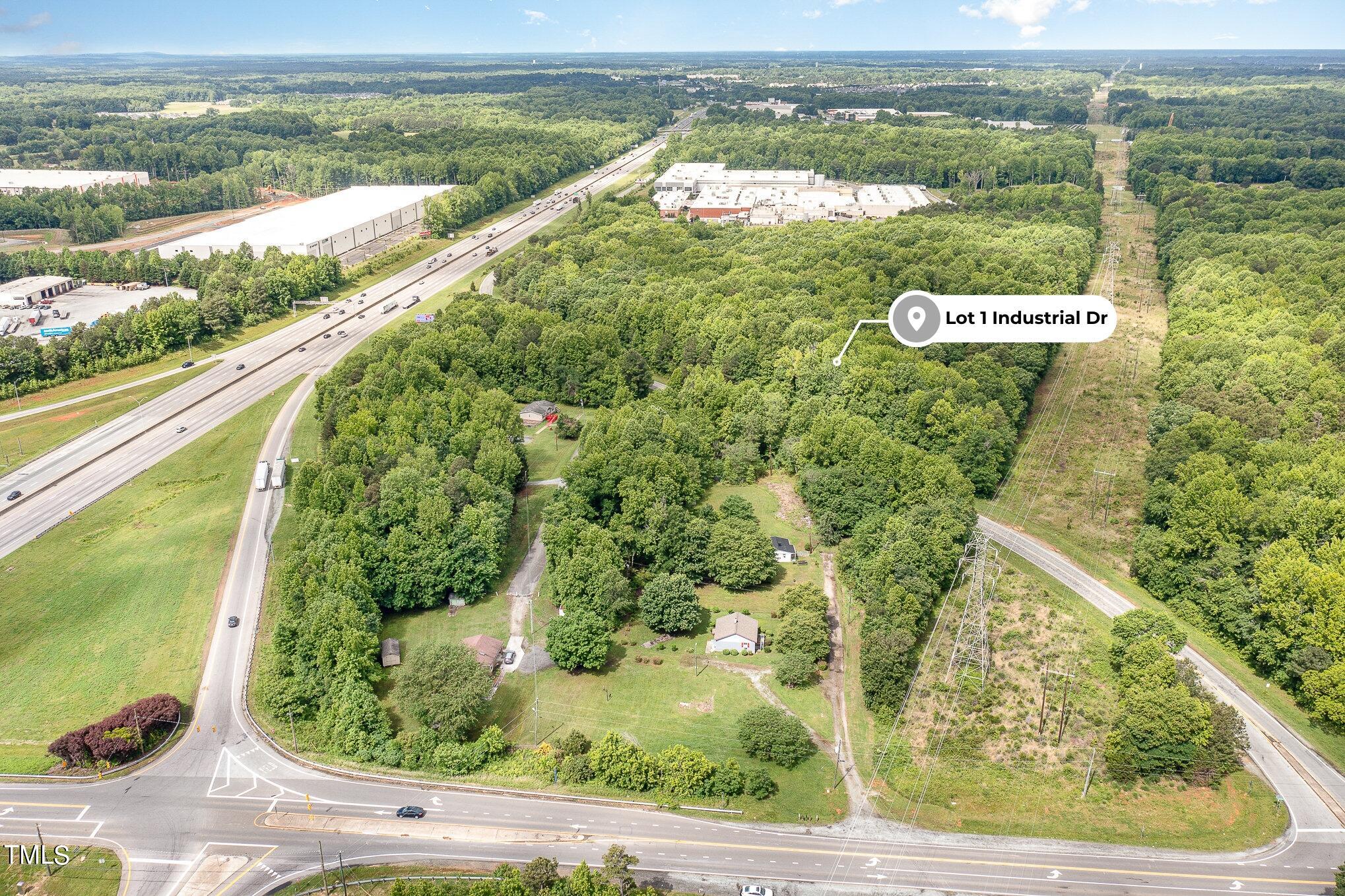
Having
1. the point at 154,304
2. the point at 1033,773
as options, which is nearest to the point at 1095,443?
the point at 1033,773

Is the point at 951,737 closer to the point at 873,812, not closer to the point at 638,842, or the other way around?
the point at 873,812

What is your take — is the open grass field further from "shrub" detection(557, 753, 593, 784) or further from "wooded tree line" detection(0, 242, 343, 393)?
"wooded tree line" detection(0, 242, 343, 393)

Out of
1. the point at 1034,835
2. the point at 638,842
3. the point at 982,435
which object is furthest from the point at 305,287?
the point at 1034,835

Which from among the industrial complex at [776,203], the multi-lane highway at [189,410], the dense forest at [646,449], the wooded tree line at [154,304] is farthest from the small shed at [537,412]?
the industrial complex at [776,203]

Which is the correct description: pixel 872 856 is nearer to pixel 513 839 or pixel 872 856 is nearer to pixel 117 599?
pixel 513 839

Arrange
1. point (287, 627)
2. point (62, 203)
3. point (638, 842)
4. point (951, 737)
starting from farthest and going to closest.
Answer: point (62, 203), point (287, 627), point (951, 737), point (638, 842)

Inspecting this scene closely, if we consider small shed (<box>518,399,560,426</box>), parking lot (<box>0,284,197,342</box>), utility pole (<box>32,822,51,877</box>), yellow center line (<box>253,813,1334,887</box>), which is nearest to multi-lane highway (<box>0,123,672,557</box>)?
parking lot (<box>0,284,197,342</box>)
